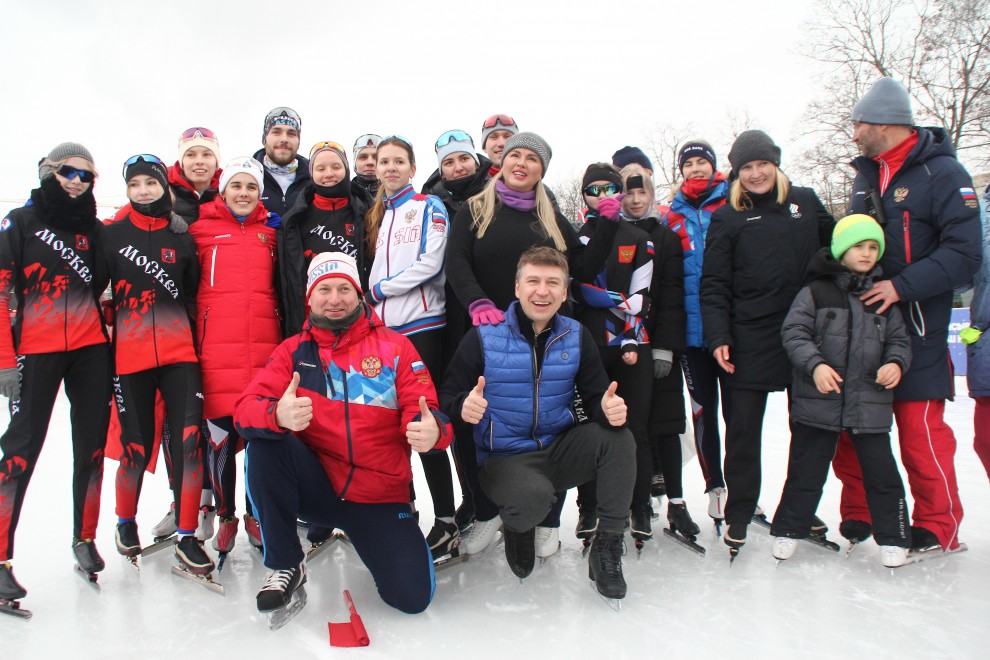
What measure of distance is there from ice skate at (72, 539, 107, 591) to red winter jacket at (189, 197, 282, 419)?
33.0 inches

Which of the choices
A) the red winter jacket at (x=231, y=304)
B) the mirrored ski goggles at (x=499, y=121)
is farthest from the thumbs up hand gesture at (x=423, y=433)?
the mirrored ski goggles at (x=499, y=121)

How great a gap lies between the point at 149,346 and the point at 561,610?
2.44 meters

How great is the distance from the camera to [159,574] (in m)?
3.21

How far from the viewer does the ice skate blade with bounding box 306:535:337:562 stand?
3.36 meters

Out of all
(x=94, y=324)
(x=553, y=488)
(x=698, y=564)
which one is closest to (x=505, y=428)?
(x=553, y=488)

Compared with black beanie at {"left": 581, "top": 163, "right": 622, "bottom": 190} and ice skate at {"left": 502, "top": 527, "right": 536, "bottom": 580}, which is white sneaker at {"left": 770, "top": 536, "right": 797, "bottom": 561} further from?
black beanie at {"left": 581, "top": 163, "right": 622, "bottom": 190}

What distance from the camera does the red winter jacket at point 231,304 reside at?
3.31 m

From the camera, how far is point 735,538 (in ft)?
10.6

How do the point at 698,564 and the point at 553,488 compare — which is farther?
the point at 698,564

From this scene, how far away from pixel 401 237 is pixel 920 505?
123 inches

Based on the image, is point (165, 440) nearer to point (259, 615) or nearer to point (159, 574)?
point (159, 574)

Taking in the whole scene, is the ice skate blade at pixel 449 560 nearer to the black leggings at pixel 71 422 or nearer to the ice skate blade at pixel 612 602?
the ice skate blade at pixel 612 602

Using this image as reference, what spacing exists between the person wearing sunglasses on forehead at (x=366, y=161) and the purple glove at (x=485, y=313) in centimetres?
179

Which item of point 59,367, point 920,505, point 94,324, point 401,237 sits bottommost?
point 920,505
